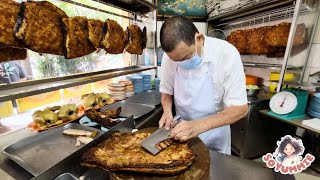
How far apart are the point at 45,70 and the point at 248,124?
97.3 inches

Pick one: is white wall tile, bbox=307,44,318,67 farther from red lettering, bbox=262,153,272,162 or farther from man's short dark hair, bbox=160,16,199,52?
red lettering, bbox=262,153,272,162

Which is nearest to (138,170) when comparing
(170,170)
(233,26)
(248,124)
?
(170,170)

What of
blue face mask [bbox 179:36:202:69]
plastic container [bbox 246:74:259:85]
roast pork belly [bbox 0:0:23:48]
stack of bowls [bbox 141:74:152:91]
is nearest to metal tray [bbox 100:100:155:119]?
stack of bowls [bbox 141:74:152:91]

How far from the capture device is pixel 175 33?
3.35ft

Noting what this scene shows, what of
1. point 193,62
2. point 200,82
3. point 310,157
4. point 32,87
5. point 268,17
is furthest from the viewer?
point 268,17

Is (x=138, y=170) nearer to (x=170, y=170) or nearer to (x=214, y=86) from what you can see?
(x=170, y=170)

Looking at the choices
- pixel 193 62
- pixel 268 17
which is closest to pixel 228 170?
pixel 193 62

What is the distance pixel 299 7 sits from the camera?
199 cm

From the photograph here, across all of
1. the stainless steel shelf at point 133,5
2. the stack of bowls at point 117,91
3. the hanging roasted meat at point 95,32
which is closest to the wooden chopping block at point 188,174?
the hanging roasted meat at point 95,32

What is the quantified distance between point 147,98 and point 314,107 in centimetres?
189

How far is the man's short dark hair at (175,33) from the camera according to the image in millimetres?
1024

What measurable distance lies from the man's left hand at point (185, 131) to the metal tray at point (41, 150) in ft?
2.14

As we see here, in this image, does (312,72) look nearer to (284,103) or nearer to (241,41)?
(284,103)

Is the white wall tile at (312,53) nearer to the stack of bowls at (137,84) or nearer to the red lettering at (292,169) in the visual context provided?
the stack of bowls at (137,84)
